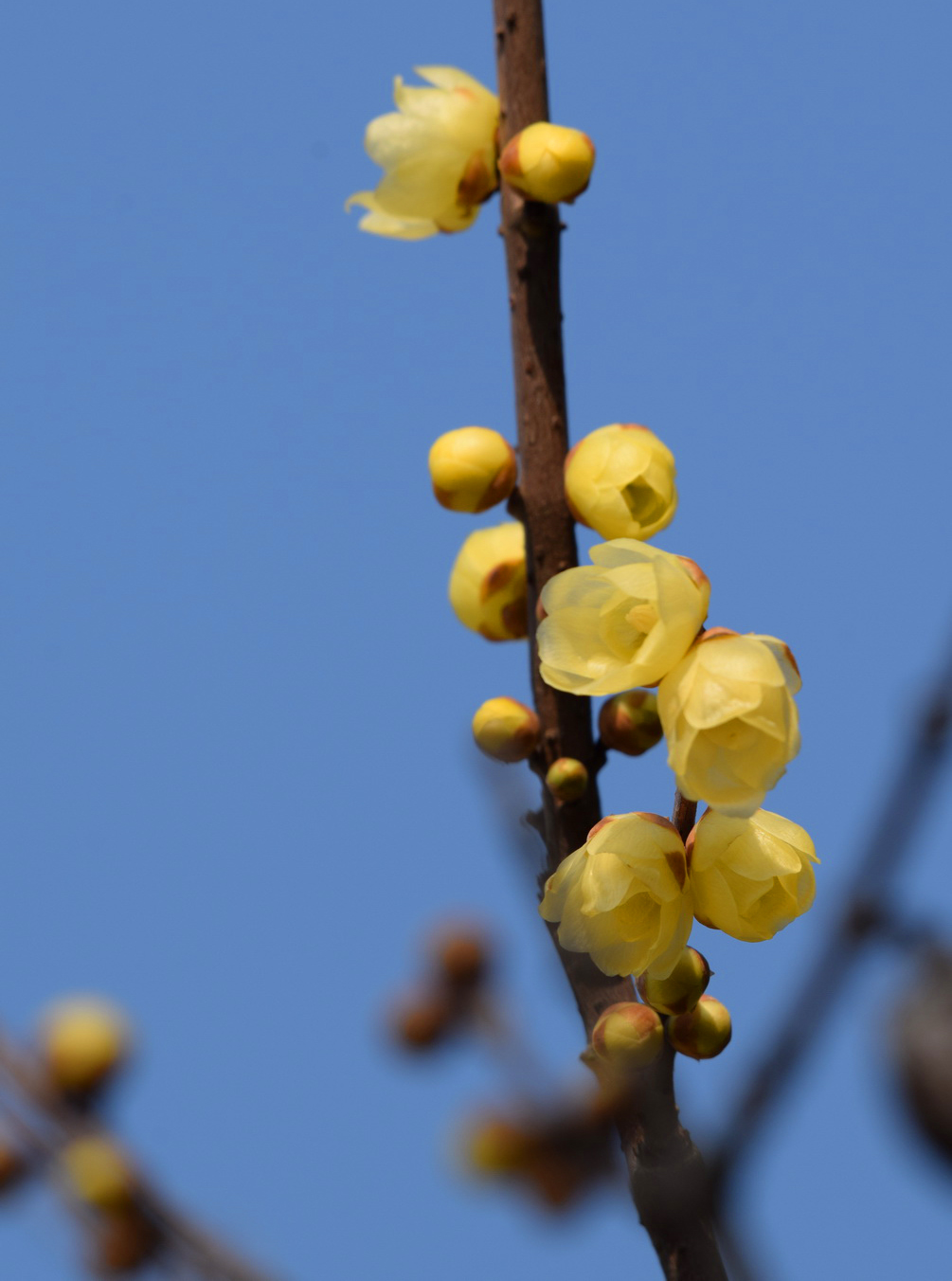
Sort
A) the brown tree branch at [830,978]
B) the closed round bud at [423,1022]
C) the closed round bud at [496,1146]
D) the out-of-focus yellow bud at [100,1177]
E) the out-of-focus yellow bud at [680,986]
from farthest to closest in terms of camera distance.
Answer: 1. the out-of-focus yellow bud at [680,986]
2. the closed round bud at [423,1022]
3. the out-of-focus yellow bud at [100,1177]
4. the closed round bud at [496,1146]
5. the brown tree branch at [830,978]

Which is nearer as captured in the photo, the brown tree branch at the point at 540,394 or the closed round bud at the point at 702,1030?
the closed round bud at the point at 702,1030

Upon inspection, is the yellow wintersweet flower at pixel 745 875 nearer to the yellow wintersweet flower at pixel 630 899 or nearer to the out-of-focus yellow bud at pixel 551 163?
the yellow wintersweet flower at pixel 630 899

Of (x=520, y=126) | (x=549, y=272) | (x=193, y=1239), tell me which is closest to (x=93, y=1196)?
(x=193, y=1239)

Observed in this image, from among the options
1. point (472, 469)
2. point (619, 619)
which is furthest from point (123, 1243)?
point (472, 469)

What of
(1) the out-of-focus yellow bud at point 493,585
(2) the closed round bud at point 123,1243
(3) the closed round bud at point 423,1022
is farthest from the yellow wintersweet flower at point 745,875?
(2) the closed round bud at point 123,1243

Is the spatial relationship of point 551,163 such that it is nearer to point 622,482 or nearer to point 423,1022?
point 622,482

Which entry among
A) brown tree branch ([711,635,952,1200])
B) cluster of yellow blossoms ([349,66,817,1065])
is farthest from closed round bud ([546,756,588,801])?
brown tree branch ([711,635,952,1200])
